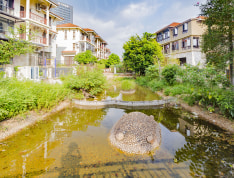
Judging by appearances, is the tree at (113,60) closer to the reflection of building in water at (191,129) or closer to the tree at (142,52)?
the tree at (142,52)

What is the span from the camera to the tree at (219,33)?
5.57 metres

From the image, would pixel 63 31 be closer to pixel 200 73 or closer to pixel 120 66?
pixel 120 66

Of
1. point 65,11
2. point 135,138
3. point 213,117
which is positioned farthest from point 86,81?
point 65,11

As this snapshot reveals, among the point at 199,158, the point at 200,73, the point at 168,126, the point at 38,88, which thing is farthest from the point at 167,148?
the point at 38,88

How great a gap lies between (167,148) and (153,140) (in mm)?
452

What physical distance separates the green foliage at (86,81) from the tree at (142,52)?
10.6m

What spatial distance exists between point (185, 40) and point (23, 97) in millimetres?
23392

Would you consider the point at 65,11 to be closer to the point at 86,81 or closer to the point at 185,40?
the point at 185,40

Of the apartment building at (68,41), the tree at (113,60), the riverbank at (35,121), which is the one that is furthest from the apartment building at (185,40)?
the apartment building at (68,41)

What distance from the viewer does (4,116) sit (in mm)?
5020

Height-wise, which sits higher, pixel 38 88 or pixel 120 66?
pixel 120 66

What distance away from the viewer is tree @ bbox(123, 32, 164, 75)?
62.6 feet

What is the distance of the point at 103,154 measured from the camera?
3768mm

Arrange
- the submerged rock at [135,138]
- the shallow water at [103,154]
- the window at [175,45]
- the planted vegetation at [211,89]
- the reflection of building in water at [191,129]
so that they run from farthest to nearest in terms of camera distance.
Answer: the window at [175,45] → the planted vegetation at [211,89] → the reflection of building in water at [191,129] → the submerged rock at [135,138] → the shallow water at [103,154]
